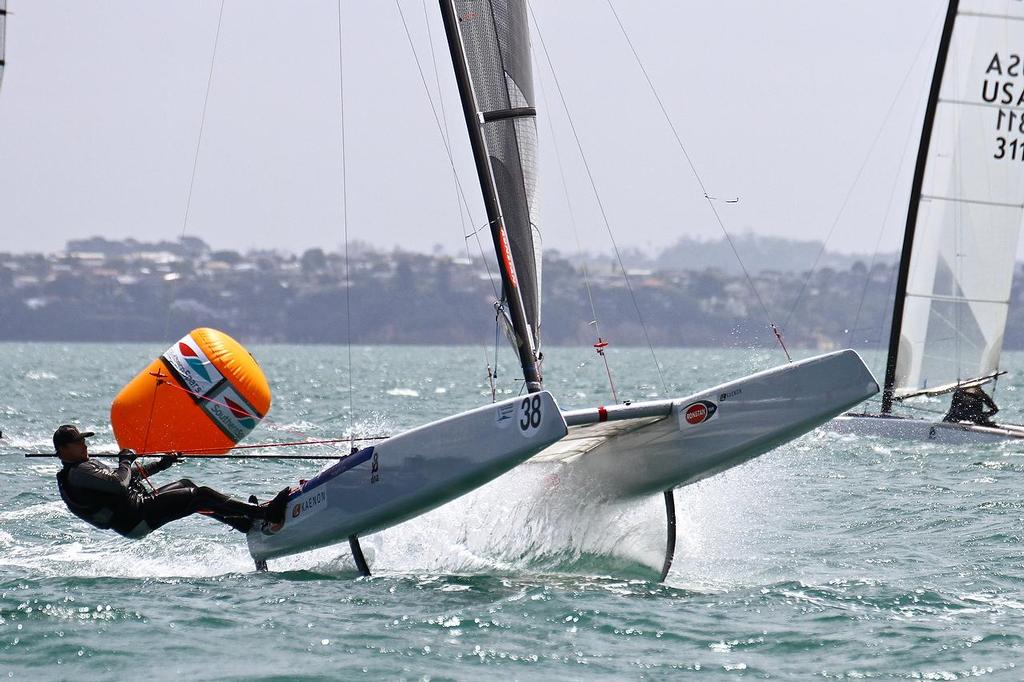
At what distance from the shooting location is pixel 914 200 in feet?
50.7

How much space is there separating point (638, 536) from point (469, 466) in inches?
50.0

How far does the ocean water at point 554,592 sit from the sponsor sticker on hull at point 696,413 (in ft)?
2.35

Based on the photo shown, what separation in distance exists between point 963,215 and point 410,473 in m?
10.4

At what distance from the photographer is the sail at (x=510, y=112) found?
7.73 metres

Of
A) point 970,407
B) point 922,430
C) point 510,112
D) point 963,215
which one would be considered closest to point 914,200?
point 963,215

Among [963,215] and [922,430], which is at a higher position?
[963,215]

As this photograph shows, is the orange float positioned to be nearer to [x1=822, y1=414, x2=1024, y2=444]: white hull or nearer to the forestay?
the forestay

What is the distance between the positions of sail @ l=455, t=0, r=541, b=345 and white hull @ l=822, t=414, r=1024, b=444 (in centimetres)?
719

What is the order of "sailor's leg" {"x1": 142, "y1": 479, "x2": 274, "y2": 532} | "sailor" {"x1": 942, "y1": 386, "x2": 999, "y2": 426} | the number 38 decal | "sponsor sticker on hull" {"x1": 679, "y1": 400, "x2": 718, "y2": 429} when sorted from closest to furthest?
1. the number 38 decal
2. "sponsor sticker on hull" {"x1": 679, "y1": 400, "x2": 718, "y2": 429}
3. "sailor's leg" {"x1": 142, "y1": 479, "x2": 274, "y2": 532}
4. "sailor" {"x1": 942, "y1": 386, "x2": 999, "y2": 426}

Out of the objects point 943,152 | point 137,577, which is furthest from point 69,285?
point 137,577

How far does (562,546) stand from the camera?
23.9 ft

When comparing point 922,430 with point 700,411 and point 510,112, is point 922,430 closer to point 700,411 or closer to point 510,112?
point 510,112

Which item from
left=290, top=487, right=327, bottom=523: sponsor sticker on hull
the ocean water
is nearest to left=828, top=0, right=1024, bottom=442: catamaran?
the ocean water

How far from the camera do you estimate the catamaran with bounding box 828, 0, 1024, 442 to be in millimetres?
15273
